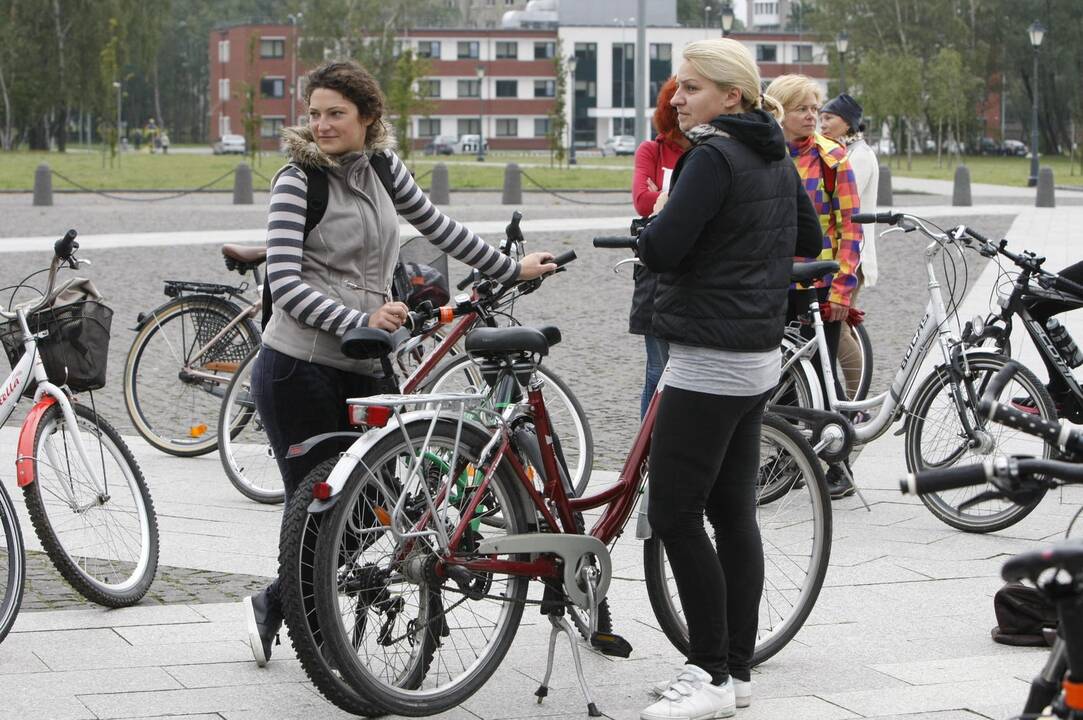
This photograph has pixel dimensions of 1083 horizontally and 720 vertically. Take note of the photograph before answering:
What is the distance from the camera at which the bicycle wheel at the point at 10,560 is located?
14.8ft

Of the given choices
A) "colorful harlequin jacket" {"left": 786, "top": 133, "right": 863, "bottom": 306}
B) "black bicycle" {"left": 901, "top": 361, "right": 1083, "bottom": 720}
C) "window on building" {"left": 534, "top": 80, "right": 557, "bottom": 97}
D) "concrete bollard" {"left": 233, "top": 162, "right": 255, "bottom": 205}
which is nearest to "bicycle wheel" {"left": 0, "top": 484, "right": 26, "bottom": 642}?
"black bicycle" {"left": 901, "top": 361, "right": 1083, "bottom": 720}

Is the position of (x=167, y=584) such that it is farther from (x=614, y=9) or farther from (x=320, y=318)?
(x=614, y=9)

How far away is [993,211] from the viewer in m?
27.0

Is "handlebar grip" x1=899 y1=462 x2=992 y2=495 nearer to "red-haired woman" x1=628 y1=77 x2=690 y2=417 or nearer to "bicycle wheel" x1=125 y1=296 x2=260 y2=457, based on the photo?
"red-haired woman" x1=628 y1=77 x2=690 y2=417

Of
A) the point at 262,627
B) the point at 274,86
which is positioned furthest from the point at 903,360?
the point at 274,86

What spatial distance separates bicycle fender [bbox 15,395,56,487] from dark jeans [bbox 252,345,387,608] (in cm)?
89

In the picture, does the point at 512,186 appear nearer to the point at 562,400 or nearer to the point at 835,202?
the point at 835,202

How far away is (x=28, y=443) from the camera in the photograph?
16.3 ft

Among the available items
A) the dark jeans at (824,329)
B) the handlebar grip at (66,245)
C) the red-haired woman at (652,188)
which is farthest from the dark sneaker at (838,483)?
the handlebar grip at (66,245)

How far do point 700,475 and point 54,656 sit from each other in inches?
76.1

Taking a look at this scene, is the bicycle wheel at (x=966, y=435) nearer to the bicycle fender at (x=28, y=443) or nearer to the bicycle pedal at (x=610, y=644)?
the bicycle pedal at (x=610, y=644)

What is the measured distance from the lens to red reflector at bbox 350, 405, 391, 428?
390 centimetres

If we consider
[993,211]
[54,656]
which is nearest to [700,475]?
[54,656]

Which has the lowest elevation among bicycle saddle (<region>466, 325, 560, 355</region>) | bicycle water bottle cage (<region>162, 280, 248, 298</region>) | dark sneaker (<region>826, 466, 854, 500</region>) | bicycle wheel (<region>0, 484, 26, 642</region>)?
dark sneaker (<region>826, 466, 854, 500</region>)
